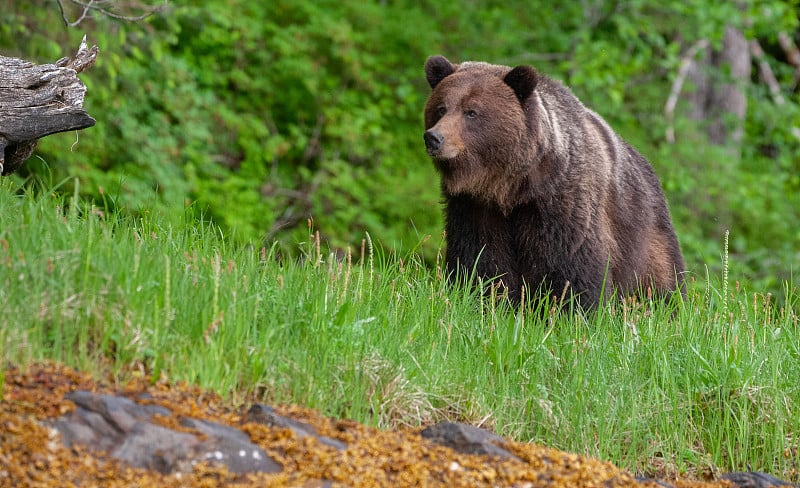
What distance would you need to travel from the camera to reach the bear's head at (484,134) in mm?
6195

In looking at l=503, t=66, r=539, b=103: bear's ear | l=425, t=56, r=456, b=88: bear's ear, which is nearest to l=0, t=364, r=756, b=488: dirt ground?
l=503, t=66, r=539, b=103: bear's ear

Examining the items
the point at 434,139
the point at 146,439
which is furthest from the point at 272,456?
the point at 434,139

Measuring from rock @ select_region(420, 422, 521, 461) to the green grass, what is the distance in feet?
0.73

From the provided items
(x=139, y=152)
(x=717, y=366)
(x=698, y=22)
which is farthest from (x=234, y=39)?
(x=717, y=366)

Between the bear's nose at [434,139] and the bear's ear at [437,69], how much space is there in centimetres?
76

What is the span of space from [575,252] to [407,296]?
1563 mm

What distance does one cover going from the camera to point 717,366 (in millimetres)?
4609

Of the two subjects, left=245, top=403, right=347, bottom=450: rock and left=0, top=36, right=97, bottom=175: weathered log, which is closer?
left=245, top=403, right=347, bottom=450: rock

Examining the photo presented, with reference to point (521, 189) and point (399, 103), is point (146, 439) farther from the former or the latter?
point (399, 103)

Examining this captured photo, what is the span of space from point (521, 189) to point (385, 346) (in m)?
2.32

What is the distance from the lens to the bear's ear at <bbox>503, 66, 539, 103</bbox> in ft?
20.5

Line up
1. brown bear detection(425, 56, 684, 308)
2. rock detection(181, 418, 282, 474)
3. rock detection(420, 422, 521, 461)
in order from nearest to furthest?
rock detection(181, 418, 282, 474), rock detection(420, 422, 521, 461), brown bear detection(425, 56, 684, 308)

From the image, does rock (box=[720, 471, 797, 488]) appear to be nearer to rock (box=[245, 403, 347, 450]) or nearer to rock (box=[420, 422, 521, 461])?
rock (box=[420, 422, 521, 461])

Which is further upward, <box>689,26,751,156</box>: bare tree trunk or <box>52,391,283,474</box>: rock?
<box>689,26,751,156</box>: bare tree trunk
